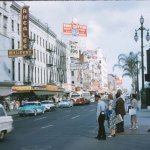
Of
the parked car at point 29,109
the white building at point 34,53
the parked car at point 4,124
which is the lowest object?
the parked car at point 29,109

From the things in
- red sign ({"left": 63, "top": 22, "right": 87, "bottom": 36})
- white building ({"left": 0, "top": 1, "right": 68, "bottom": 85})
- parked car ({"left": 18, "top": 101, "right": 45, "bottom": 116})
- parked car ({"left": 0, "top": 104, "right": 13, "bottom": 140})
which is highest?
red sign ({"left": 63, "top": 22, "right": 87, "bottom": 36})

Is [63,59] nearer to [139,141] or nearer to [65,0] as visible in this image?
[139,141]

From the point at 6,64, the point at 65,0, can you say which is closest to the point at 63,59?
the point at 6,64

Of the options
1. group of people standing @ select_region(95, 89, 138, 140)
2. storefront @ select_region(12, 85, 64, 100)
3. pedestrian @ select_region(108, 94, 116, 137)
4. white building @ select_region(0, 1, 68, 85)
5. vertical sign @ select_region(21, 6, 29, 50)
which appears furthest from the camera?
storefront @ select_region(12, 85, 64, 100)

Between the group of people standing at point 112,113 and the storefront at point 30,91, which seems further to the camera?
the storefront at point 30,91

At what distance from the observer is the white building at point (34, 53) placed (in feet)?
185

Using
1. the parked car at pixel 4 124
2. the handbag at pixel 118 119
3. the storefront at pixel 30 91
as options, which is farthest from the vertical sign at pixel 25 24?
the parked car at pixel 4 124

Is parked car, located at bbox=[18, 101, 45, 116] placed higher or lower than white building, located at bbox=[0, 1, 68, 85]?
lower

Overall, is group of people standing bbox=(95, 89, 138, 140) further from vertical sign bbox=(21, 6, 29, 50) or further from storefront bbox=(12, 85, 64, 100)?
storefront bbox=(12, 85, 64, 100)

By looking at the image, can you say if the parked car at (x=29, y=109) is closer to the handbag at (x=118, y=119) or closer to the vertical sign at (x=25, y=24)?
the vertical sign at (x=25, y=24)

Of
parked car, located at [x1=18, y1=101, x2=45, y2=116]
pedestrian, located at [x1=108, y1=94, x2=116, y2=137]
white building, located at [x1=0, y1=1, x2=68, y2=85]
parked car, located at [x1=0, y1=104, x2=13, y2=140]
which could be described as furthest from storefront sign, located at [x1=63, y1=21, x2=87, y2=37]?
parked car, located at [x1=0, y1=104, x2=13, y2=140]

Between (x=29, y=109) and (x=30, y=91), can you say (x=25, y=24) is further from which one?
(x=29, y=109)

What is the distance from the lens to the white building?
56.2 meters

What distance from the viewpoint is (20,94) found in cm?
6656
